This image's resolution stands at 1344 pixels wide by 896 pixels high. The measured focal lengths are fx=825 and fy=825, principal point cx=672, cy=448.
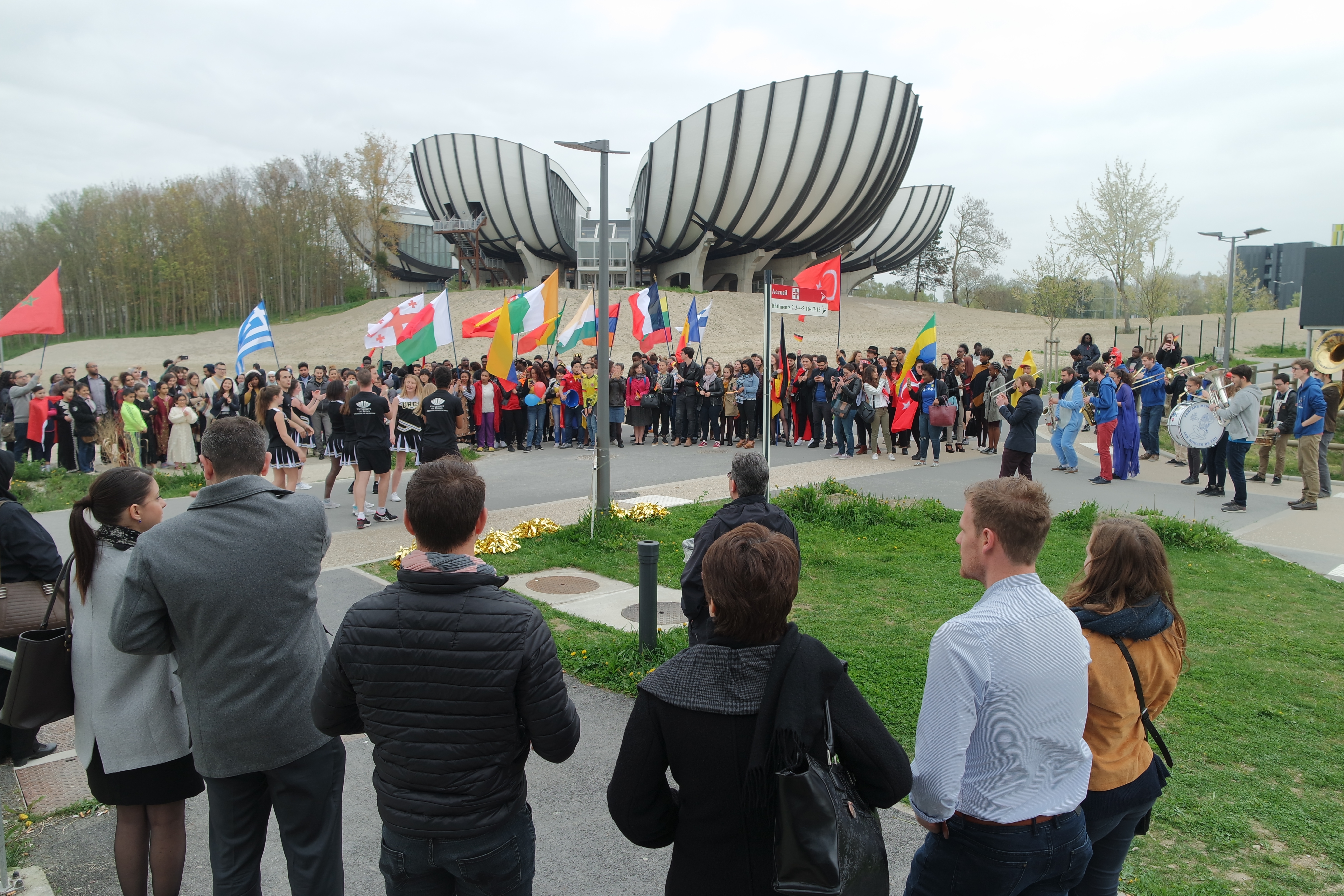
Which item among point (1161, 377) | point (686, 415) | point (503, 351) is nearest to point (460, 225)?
point (686, 415)

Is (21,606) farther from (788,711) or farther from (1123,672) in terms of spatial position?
(1123,672)

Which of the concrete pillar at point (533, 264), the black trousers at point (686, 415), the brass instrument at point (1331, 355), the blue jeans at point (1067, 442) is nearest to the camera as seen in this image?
the blue jeans at point (1067, 442)

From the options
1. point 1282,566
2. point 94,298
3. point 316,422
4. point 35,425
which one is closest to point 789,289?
point 1282,566

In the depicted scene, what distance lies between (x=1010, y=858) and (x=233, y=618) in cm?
235

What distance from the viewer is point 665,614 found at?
6.76 metres

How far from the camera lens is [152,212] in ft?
200

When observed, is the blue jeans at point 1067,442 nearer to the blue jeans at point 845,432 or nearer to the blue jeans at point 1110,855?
the blue jeans at point 845,432

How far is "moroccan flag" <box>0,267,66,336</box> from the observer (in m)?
14.4

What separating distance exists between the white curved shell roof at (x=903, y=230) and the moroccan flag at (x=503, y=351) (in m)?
56.0

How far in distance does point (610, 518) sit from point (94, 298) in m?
70.2

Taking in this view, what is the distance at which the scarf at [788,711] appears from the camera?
170 centimetres

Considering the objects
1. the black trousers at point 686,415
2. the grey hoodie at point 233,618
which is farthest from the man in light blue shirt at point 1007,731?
the black trousers at point 686,415

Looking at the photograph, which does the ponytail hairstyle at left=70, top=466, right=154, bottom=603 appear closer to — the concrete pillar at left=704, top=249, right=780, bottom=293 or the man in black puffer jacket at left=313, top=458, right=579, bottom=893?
the man in black puffer jacket at left=313, top=458, right=579, bottom=893

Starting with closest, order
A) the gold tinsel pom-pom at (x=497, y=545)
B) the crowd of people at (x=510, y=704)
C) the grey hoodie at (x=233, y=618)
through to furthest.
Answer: the crowd of people at (x=510, y=704), the grey hoodie at (x=233, y=618), the gold tinsel pom-pom at (x=497, y=545)
